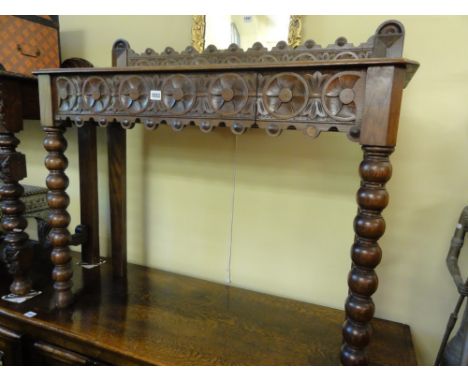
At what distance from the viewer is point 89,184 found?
1297mm

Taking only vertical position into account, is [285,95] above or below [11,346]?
above

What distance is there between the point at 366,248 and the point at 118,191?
952 mm

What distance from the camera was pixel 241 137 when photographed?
117 centimetres

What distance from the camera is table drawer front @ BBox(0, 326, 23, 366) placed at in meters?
0.99

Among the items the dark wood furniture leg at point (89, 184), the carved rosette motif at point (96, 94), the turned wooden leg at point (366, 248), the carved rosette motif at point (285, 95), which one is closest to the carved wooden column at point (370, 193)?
the turned wooden leg at point (366, 248)

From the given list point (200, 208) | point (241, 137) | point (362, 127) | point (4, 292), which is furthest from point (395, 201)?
point (4, 292)

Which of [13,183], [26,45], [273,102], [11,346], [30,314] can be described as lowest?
[11,346]

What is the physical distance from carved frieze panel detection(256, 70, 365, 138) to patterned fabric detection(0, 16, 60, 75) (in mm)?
1010

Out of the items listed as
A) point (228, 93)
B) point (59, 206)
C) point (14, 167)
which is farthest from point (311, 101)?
point (14, 167)

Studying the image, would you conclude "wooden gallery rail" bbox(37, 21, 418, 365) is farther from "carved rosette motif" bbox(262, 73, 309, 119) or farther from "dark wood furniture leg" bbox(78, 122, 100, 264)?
"dark wood furniture leg" bbox(78, 122, 100, 264)

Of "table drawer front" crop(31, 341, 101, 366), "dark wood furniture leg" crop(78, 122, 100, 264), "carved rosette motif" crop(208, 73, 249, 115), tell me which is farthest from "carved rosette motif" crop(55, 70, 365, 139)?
"table drawer front" crop(31, 341, 101, 366)

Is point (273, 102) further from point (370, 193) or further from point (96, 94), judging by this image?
point (96, 94)

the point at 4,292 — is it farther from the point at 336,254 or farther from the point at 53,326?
the point at 336,254

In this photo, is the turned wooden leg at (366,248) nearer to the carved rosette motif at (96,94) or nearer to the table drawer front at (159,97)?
the table drawer front at (159,97)
